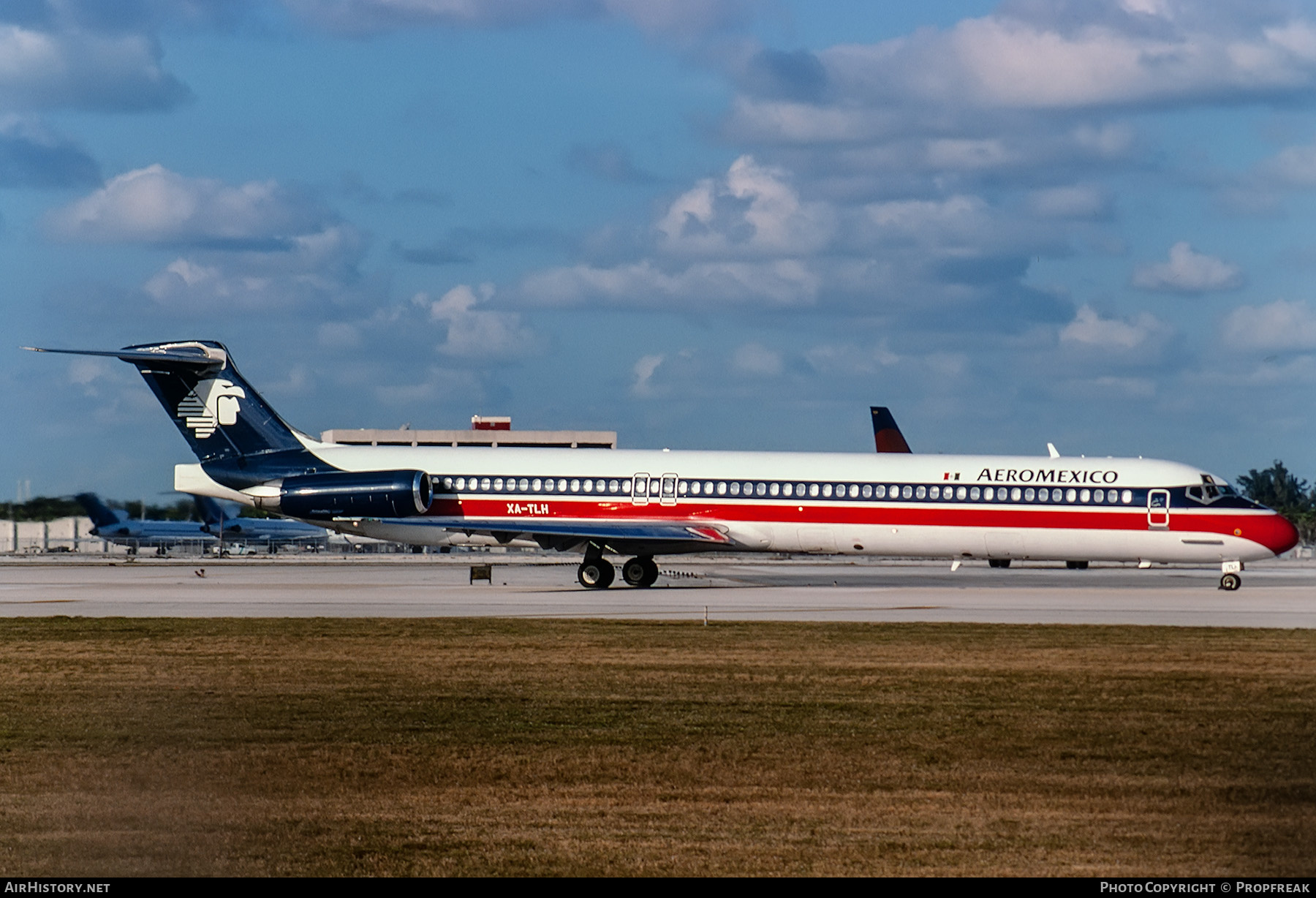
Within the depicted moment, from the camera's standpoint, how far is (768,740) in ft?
42.0

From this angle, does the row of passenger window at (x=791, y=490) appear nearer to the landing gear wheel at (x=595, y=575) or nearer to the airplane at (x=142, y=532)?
the landing gear wheel at (x=595, y=575)

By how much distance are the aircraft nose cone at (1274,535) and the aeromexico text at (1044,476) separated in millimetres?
3489

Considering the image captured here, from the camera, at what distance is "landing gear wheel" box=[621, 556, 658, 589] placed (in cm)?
3619

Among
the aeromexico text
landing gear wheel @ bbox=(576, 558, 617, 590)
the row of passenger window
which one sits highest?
the aeromexico text

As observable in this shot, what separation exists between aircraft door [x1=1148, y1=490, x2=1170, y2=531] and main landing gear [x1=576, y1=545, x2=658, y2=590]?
1201 centimetres

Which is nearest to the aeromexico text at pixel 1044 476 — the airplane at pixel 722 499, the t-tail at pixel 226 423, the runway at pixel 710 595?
the airplane at pixel 722 499

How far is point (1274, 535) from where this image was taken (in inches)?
1351

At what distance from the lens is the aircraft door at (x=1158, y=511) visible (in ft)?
113

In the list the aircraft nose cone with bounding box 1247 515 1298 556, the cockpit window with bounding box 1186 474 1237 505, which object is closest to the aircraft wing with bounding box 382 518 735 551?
the cockpit window with bounding box 1186 474 1237 505

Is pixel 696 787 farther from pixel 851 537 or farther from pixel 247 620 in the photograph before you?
pixel 851 537

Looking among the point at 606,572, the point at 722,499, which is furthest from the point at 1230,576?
the point at 606,572

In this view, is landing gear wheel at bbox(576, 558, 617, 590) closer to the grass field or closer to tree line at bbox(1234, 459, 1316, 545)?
the grass field
